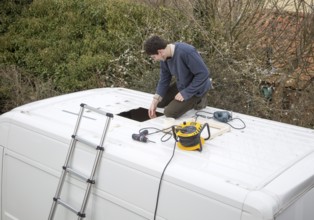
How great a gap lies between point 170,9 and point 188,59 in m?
5.29

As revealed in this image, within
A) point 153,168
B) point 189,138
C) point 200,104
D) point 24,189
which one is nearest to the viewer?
point 153,168

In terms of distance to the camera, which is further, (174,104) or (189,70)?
(189,70)

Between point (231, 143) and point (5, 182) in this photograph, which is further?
point (5, 182)

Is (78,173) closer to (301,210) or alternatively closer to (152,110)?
(152,110)

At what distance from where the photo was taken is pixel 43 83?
29.6ft

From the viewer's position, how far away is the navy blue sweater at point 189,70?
14.7 feet

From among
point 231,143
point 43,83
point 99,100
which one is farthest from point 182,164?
point 43,83

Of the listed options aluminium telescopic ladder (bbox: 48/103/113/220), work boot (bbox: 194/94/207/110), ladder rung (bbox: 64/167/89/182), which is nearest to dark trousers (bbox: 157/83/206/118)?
work boot (bbox: 194/94/207/110)

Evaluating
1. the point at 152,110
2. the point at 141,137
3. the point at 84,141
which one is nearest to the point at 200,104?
the point at 152,110

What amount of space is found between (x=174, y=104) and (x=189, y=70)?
2.38 ft

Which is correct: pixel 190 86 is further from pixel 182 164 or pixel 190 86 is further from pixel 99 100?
pixel 182 164

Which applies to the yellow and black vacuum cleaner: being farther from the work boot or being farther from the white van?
the work boot

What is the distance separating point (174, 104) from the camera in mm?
4039

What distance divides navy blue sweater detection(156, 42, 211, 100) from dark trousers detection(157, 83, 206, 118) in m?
0.07
